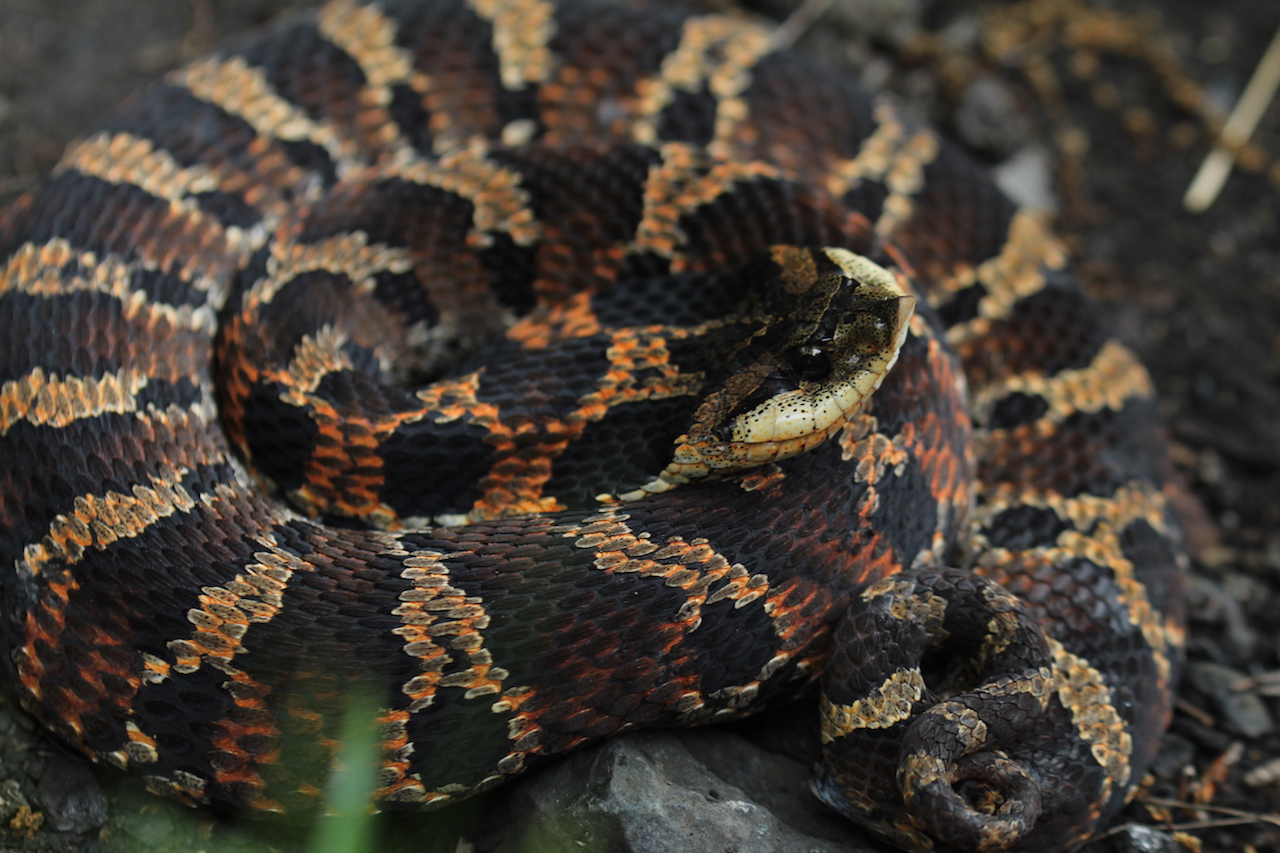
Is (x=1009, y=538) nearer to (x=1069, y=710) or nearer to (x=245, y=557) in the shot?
(x=1069, y=710)

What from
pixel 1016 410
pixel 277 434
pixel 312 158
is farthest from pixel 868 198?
pixel 277 434

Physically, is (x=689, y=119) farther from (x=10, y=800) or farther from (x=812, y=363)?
(x=10, y=800)

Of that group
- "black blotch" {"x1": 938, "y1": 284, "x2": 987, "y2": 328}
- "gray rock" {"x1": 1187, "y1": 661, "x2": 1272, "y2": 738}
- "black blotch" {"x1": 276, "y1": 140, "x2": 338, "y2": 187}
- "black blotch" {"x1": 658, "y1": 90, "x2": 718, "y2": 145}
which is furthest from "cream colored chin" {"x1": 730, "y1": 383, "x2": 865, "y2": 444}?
"black blotch" {"x1": 276, "y1": 140, "x2": 338, "y2": 187}

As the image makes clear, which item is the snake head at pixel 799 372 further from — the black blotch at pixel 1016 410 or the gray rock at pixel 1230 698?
the gray rock at pixel 1230 698

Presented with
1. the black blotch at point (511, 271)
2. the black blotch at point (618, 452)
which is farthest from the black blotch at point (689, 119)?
the black blotch at point (618, 452)

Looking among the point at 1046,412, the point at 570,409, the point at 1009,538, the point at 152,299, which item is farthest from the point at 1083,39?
the point at 152,299

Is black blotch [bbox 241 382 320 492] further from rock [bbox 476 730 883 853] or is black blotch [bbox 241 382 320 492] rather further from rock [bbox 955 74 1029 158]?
rock [bbox 955 74 1029 158]

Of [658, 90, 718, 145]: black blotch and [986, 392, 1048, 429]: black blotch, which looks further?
[658, 90, 718, 145]: black blotch

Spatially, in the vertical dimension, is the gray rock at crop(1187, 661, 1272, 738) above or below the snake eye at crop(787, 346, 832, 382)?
below
